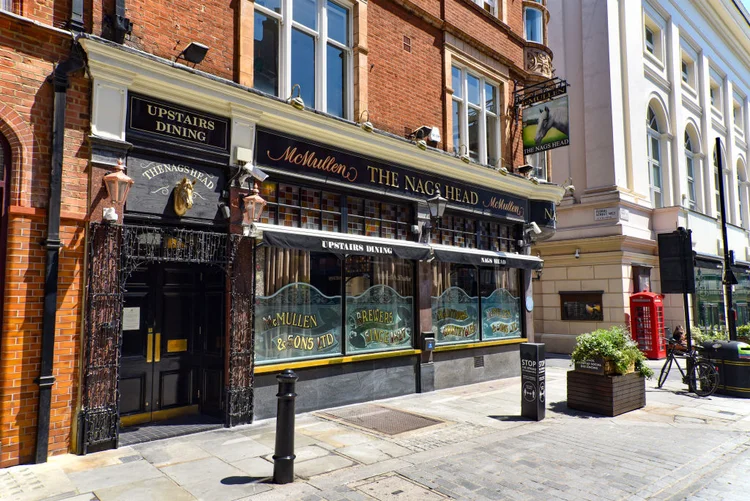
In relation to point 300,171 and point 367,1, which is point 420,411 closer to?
point 300,171

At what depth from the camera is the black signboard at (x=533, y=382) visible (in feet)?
28.7

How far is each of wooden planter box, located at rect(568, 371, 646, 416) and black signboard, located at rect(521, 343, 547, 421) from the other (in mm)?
1154

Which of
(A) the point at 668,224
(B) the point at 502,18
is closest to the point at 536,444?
(B) the point at 502,18

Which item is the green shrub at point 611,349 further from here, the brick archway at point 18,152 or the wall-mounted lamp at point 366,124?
the brick archway at point 18,152

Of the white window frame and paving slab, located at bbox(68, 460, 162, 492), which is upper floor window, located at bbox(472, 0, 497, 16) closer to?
the white window frame

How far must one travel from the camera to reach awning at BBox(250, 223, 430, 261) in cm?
835

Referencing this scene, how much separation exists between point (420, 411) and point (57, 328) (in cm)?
586

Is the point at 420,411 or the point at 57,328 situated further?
the point at 420,411

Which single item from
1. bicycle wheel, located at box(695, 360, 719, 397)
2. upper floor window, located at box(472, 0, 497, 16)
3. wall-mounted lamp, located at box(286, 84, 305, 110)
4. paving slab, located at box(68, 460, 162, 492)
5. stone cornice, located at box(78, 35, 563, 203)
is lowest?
paving slab, located at box(68, 460, 162, 492)

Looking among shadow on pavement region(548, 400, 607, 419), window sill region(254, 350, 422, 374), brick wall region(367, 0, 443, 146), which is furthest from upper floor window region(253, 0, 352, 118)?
shadow on pavement region(548, 400, 607, 419)

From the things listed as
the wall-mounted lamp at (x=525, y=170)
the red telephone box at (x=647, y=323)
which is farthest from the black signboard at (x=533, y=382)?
the red telephone box at (x=647, y=323)

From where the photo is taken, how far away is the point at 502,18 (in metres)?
14.8

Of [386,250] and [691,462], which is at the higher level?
[386,250]

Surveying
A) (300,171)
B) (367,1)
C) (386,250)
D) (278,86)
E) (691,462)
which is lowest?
(691,462)
